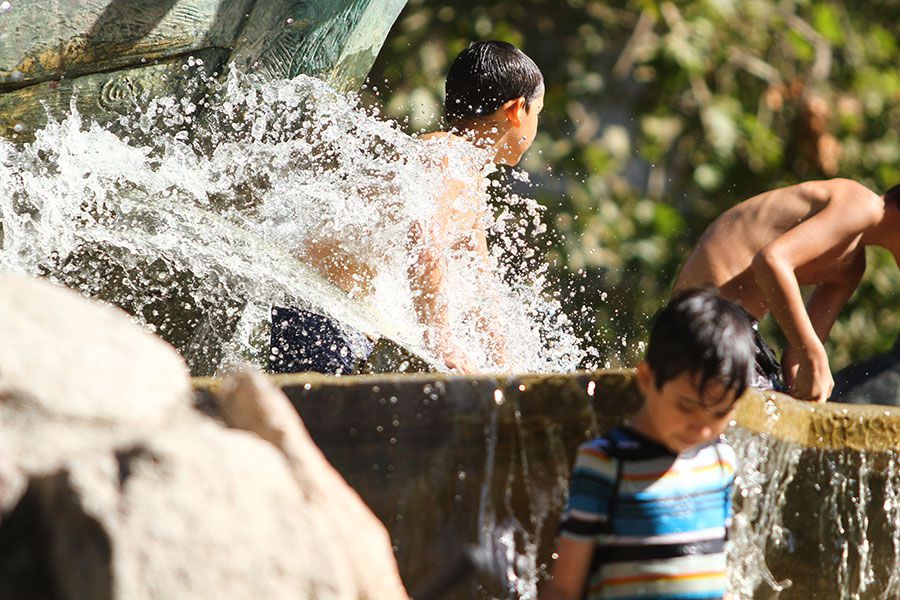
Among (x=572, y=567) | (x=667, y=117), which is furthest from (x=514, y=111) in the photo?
(x=667, y=117)

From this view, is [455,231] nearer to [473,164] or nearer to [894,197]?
[473,164]

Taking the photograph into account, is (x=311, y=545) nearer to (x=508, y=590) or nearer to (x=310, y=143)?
(x=508, y=590)

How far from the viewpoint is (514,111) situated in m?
3.52

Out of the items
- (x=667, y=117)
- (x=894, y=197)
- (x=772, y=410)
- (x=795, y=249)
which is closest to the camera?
(x=772, y=410)

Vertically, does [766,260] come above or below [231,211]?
above

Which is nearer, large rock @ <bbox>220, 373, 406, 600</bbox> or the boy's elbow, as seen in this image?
large rock @ <bbox>220, 373, 406, 600</bbox>

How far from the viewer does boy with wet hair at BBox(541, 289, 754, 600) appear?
2029mm

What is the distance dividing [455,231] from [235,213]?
1.86ft

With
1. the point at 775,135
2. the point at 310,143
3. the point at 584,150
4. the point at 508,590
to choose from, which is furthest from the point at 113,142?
the point at 775,135

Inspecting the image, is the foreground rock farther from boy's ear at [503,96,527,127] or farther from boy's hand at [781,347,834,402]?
boy's ear at [503,96,527,127]

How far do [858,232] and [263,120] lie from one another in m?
1.58

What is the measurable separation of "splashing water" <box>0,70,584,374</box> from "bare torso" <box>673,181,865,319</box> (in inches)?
22.3

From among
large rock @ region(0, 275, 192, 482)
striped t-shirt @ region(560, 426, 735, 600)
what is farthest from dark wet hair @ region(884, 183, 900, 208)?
large rock @ region(0, 275, 192, 482)

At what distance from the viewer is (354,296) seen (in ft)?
11.1
